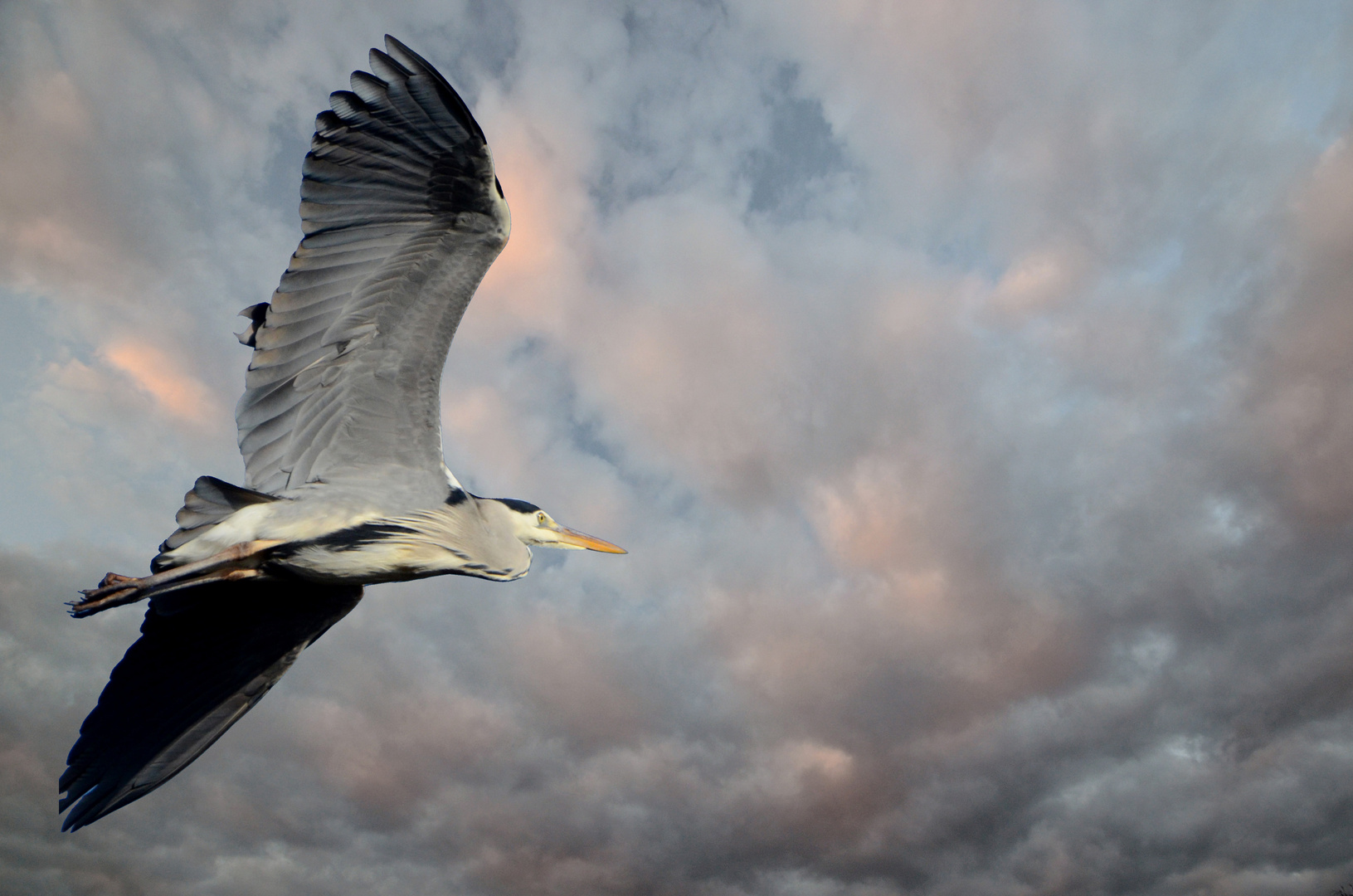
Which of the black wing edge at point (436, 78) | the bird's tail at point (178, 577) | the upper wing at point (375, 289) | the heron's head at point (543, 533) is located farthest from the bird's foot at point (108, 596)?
the black wing edge at point (436, 78)

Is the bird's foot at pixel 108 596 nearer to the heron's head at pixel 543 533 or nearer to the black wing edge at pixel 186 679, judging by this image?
the black wing edge at pixel 186 679

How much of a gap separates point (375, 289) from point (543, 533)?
Answer: 3251mm

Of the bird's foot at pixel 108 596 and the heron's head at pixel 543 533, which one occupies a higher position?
the heron's head at pixel 543 533

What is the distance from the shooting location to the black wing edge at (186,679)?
6.80m

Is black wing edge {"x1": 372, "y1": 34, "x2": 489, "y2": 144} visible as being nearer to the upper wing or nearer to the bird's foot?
the upper wing

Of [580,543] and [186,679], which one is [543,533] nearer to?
[580,543]

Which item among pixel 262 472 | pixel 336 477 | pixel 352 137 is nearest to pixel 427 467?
pixel 336 477

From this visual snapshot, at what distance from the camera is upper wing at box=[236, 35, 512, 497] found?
6.20 metres

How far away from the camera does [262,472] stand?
22.4 ft

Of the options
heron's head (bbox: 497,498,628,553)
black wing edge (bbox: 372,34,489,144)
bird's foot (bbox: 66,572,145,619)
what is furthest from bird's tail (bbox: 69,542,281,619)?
black wing edge (bbox: 372,34,489,144)

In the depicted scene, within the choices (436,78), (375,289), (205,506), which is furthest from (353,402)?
(436,78)

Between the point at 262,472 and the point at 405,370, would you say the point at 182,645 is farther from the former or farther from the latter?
the point at 405,370

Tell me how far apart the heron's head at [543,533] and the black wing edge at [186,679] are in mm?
1837

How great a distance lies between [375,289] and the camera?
6.54 meters
